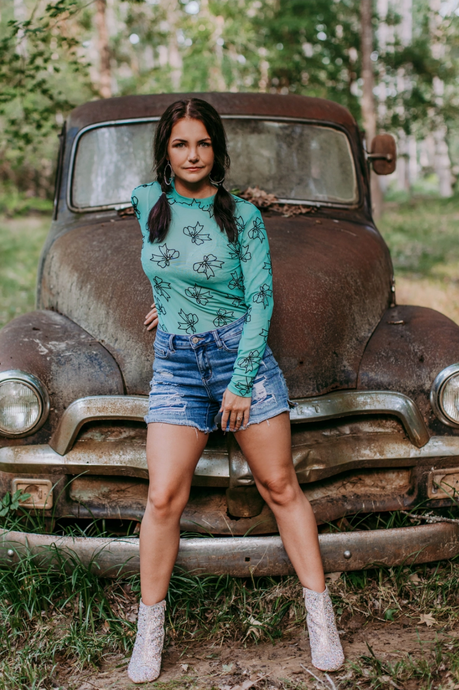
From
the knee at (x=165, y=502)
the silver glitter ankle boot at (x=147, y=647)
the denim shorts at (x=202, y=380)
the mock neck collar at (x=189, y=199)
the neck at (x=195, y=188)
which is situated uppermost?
the neck at (x=195, y=188)

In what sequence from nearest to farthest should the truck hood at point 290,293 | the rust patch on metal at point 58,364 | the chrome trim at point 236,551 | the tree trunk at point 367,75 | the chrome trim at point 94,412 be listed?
the chrome trim at point 236,551
the chrome trim at point 94,412
the rust patch on metal at point 58,364
the truck hood at point 290,293
the tree trunk at point 367,75

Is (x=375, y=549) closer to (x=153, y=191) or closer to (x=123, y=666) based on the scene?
(x=123, y=666)

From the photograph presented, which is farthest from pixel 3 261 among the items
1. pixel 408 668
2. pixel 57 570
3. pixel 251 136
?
pixel 408 668

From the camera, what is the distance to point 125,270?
315 cm

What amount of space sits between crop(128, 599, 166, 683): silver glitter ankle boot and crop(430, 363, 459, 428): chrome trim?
4.31 ft

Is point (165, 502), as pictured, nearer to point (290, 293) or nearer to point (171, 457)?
point (171, 457)

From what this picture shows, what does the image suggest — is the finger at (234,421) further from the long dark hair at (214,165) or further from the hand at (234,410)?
the long dark hair at (214,165)

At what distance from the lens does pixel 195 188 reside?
7.23ft

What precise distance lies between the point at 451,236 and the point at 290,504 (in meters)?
12.6

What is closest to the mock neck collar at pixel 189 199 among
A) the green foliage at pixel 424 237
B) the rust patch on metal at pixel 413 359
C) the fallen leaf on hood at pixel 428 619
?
the rust patch on metal at pixel 413 359

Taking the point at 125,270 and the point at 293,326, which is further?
the point at 125,270

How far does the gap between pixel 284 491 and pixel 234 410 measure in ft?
1.16

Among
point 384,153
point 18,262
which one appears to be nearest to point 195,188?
point 384,153

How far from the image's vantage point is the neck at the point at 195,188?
2.20m
